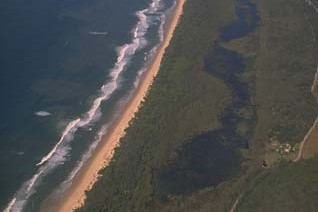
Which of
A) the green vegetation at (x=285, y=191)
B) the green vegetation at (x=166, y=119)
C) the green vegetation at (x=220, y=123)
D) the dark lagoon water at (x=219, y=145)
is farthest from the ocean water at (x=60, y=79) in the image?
the green vegetation at (x=285, y=191)

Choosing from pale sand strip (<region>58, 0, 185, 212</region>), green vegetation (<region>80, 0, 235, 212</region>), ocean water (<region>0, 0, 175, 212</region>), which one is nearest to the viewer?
green vegetation (<region>80, 0, 235, 212</region>)

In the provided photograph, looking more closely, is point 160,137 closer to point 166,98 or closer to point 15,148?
point 166,98

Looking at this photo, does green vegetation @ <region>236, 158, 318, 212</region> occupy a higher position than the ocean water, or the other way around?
green vegetation @ <region>236, 158, 318, 212</region>

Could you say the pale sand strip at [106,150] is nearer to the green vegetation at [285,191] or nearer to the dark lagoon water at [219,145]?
the dark lagoon water at [219,145]

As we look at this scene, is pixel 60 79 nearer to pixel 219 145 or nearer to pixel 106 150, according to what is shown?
pixel 106 150

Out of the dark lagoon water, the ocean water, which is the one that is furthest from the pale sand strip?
the dark lagoon water

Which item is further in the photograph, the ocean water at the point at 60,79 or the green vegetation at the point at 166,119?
the ocean water at the point at 60,79

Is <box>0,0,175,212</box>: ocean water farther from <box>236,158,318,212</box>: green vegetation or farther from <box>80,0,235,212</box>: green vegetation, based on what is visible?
<box>236,158,318,212</box>: green vegetation
